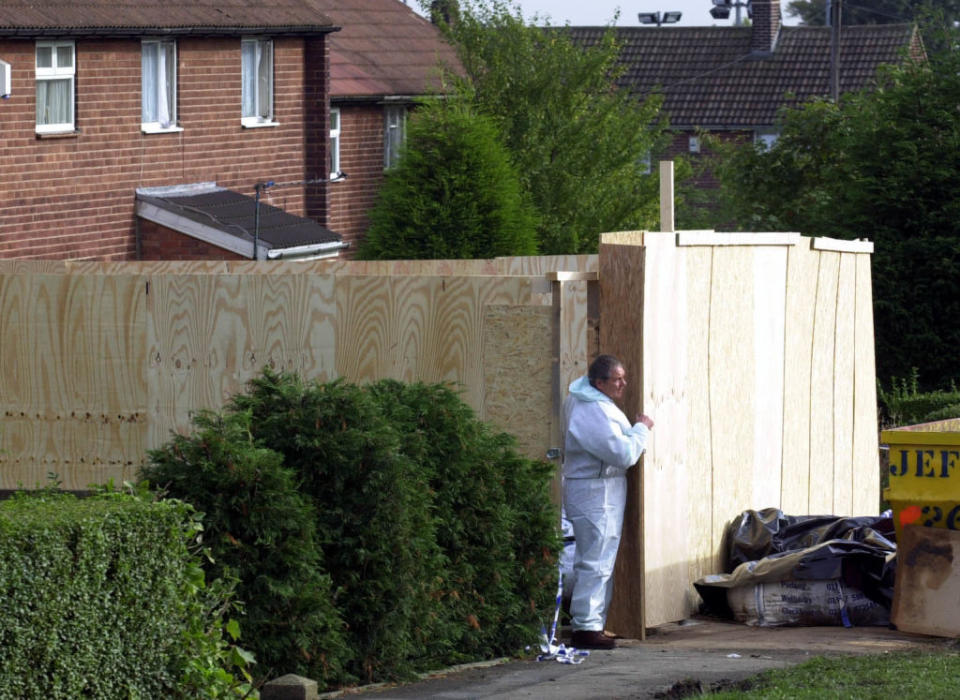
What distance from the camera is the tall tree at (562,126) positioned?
29094mm

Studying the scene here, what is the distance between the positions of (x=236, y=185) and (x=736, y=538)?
1709 centimetres

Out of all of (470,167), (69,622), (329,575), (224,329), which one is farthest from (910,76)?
(69,622)

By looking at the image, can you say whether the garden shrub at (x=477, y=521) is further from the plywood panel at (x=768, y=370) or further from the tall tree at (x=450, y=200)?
the tall tree at (x=450, y=200)

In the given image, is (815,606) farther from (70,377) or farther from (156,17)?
(156,17)

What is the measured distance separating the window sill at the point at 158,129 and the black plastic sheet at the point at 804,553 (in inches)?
605

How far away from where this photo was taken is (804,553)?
10430 mm

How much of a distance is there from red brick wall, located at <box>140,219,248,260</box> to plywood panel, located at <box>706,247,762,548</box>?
13.7 m

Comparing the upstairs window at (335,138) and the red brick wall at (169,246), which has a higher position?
the upstairs window at (335,138)

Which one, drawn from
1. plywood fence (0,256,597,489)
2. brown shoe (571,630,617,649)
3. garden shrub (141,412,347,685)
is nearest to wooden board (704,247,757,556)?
plywood fence (0,256,597,489)

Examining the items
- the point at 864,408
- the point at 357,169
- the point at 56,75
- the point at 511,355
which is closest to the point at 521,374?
the point at 511,355

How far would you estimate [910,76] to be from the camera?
21312 millimetres

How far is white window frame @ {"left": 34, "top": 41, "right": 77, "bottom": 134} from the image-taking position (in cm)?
2256

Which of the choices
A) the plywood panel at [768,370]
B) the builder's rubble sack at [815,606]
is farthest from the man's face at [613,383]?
the plywood panel at [768,370]

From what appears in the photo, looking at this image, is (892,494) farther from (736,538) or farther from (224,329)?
(224,329)
